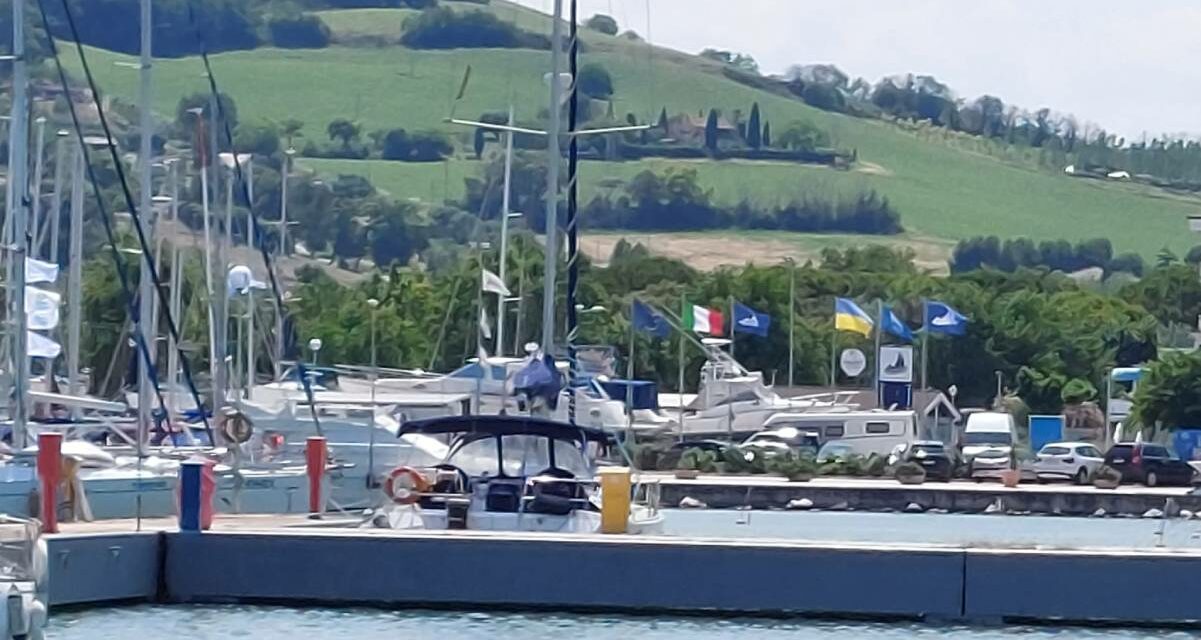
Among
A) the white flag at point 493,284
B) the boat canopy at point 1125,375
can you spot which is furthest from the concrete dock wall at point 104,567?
the boat canopy at point 1125,375

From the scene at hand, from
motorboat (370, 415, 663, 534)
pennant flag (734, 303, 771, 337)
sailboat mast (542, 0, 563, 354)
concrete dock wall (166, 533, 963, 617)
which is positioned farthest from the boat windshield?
pennant flag (734, 303, 771, 337)

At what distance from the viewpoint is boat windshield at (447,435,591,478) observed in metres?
37.2

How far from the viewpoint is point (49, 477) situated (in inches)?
1261

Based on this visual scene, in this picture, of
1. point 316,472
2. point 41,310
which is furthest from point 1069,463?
point 316,472

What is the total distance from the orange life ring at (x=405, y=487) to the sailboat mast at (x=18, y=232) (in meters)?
7.11

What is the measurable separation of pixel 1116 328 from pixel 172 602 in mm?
99404

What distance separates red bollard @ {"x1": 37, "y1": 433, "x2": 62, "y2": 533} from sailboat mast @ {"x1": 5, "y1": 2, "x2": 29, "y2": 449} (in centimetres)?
792

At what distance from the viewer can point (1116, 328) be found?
12750 cm

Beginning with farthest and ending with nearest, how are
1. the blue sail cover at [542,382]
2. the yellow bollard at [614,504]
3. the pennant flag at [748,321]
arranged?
the pennant flag at [748,321] < the blue sail cover at [542,382] < the yellow bollard at [614,504]

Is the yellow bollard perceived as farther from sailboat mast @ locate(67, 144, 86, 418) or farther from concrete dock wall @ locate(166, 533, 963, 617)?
sailboat mast @ locate(67, 144, 86, 418)

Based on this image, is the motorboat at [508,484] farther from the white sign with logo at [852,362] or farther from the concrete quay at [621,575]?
the white sign with logo at [852,362]

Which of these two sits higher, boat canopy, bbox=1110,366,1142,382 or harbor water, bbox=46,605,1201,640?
harbor water, bbox=46,605,1201,640

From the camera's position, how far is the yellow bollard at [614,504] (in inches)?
1353

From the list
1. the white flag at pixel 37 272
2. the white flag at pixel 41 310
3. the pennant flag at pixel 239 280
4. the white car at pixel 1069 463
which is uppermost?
the white flag at pixel 37 272
